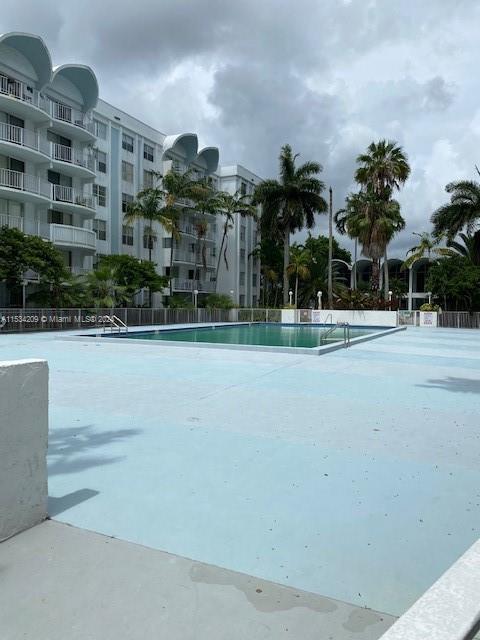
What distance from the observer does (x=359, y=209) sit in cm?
4250

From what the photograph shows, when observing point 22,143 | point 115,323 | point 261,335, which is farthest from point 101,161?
point 261,335

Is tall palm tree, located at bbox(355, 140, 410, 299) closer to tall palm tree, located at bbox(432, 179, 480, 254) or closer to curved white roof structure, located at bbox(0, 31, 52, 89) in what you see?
tall palm tree, located at bbox(432, 179, 480, 254)

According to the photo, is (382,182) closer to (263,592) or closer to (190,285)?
(190,285)

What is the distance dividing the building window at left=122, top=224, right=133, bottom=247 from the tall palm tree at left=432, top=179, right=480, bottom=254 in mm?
24857

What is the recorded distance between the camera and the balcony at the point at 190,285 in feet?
155

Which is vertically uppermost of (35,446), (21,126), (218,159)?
(218,159)

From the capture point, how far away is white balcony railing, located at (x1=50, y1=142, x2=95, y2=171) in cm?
3312

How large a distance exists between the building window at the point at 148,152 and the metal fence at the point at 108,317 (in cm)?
1529

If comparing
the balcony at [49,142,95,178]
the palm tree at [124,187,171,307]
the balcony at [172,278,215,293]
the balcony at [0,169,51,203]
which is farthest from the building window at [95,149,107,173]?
the balcony at [172,278,215,293]

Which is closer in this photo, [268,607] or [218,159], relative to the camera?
[268,607]

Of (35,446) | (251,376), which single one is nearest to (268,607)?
(35,446)

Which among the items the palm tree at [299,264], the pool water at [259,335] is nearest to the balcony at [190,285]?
the palm tree at [299,264]

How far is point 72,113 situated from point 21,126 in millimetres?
4342

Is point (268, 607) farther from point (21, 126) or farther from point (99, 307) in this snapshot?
point (21, 126)
